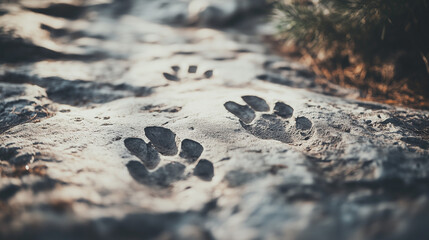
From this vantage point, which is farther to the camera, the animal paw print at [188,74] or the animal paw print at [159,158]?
the animal paw print at [188,74]

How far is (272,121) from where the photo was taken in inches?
70.7

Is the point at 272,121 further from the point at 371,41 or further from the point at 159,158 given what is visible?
the point at 371,41

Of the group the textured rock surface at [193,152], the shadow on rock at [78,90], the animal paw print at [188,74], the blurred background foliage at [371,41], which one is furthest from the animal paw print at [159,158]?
the blurred background foliage at [371,41]

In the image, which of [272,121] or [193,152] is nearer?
[193,152]

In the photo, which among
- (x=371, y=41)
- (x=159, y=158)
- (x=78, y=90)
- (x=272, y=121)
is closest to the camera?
(x=159, y=158)

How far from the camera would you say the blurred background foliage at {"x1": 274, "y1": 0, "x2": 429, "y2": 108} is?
215 centimetres

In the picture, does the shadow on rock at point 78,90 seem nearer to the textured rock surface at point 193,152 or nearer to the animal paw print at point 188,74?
the textured rock surface at point 193,152

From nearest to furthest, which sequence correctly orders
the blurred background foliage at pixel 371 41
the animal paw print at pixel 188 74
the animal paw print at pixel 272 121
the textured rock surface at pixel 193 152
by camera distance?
1. the textured rock surface at pixel 193 152
2. the animal paw print at pixel 272 121
3. the blurred background foliage at pixel 371 41
4. the animal paw print at pixel 188 74

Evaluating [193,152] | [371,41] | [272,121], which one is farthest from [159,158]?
[371,41]

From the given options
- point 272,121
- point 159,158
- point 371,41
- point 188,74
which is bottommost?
point 159,158

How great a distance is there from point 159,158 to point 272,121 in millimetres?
862

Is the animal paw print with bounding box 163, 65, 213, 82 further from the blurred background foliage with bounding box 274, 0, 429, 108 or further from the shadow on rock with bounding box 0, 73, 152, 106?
the blurred background foliage with bounding box 274, 0, 429, 108

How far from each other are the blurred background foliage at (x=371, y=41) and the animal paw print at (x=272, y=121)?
3.71 ft

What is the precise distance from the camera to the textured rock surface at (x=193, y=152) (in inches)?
41.1
